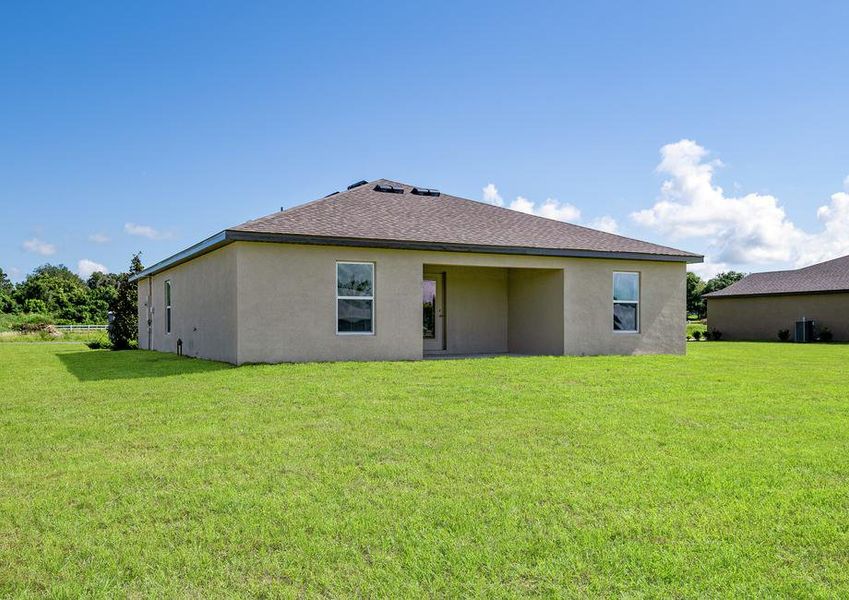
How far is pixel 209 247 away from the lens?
13.4 m

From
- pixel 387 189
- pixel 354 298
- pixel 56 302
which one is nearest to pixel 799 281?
pixel 387 189

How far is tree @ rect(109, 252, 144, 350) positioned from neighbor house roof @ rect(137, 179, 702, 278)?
6.36 metres

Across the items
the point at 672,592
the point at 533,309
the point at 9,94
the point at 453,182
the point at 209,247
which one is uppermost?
the point at 9,94

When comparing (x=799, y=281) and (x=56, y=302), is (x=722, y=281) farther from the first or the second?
(x=56, y=302)

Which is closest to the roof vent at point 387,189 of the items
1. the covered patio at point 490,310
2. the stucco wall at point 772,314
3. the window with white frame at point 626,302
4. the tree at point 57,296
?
the covered patio at point 490,310

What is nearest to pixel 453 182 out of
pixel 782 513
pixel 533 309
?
pixel 533 309

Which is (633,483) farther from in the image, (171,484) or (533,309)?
(533,309)

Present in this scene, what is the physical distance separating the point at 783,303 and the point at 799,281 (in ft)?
6.35

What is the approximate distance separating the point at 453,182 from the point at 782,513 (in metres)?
18.8

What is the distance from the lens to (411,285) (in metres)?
13.8

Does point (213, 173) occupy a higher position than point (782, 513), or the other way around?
point (213, 173)

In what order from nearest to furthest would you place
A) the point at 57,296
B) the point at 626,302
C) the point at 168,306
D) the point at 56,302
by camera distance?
the point at 626,302
the point at 168,306
the point at 56,302
the point at 57,296

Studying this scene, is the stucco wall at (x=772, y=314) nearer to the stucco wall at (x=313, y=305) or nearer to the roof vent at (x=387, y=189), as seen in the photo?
the roof vent at (x=387, y=189)

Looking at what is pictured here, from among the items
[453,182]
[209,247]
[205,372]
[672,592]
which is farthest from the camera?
[453,182]
